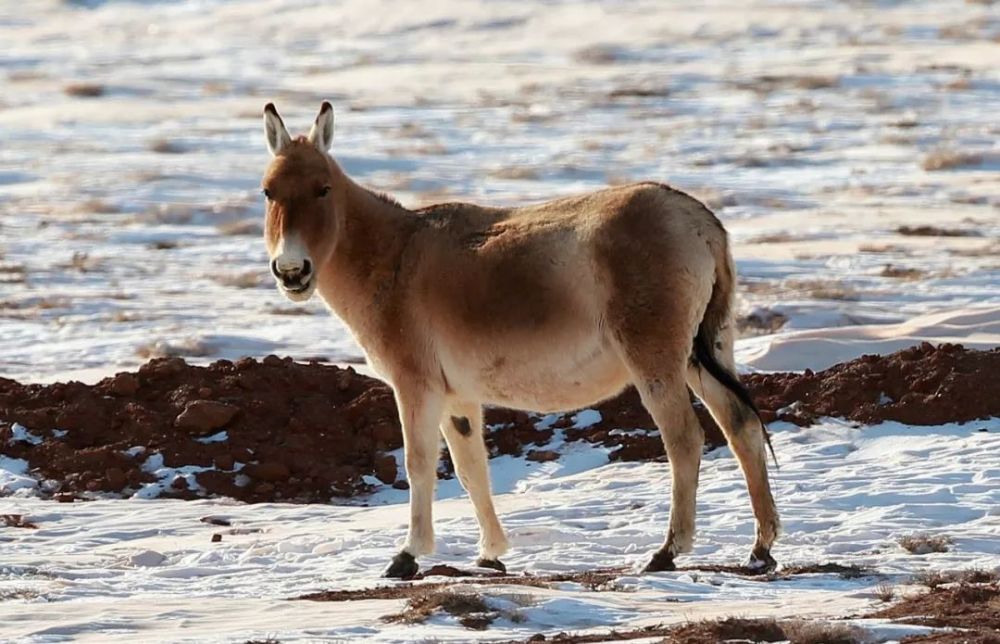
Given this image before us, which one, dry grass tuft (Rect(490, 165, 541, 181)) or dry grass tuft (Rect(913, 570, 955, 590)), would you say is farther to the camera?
dry grass tuft (Rect(490, 165, 541, 181))

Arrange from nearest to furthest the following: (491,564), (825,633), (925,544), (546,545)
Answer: (825,633)
(925,544)
(491,564)
(546,545)

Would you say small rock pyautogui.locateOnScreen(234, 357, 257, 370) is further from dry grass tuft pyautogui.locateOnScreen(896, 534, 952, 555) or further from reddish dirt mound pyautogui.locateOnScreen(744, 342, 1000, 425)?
dry grass tuft pyautogui.locateOnScreen(896, 534, 952, 555)

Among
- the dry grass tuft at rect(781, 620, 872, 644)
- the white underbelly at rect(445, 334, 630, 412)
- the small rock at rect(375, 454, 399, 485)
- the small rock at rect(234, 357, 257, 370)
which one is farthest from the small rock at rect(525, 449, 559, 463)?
the dry grass tuft at rect(781, 620, 872, 644)

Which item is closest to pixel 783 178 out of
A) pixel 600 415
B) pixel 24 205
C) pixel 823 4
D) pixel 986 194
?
pixel 986 194

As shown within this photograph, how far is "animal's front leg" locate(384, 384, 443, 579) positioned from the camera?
9422mm

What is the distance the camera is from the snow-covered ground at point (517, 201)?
966 centimetres

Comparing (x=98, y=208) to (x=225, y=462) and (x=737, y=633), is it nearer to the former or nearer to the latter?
(x=225, y=462)

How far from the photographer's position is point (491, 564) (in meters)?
9.77

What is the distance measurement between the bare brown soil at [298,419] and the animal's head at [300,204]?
316 centimetres

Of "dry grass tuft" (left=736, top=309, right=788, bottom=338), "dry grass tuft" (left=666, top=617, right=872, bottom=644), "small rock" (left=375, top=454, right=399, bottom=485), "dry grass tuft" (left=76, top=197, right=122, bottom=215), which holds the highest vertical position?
"dry grass tuft" (left=666, top=617, right=872, bottom=644)

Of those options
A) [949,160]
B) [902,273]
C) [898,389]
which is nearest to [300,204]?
[898,389]

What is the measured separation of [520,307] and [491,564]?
156 centimetres

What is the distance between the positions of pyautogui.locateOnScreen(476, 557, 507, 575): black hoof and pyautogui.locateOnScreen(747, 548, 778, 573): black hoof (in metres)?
1.37

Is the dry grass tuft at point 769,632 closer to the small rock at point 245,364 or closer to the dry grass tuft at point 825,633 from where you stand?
the dry grass tuft at point 825,633
